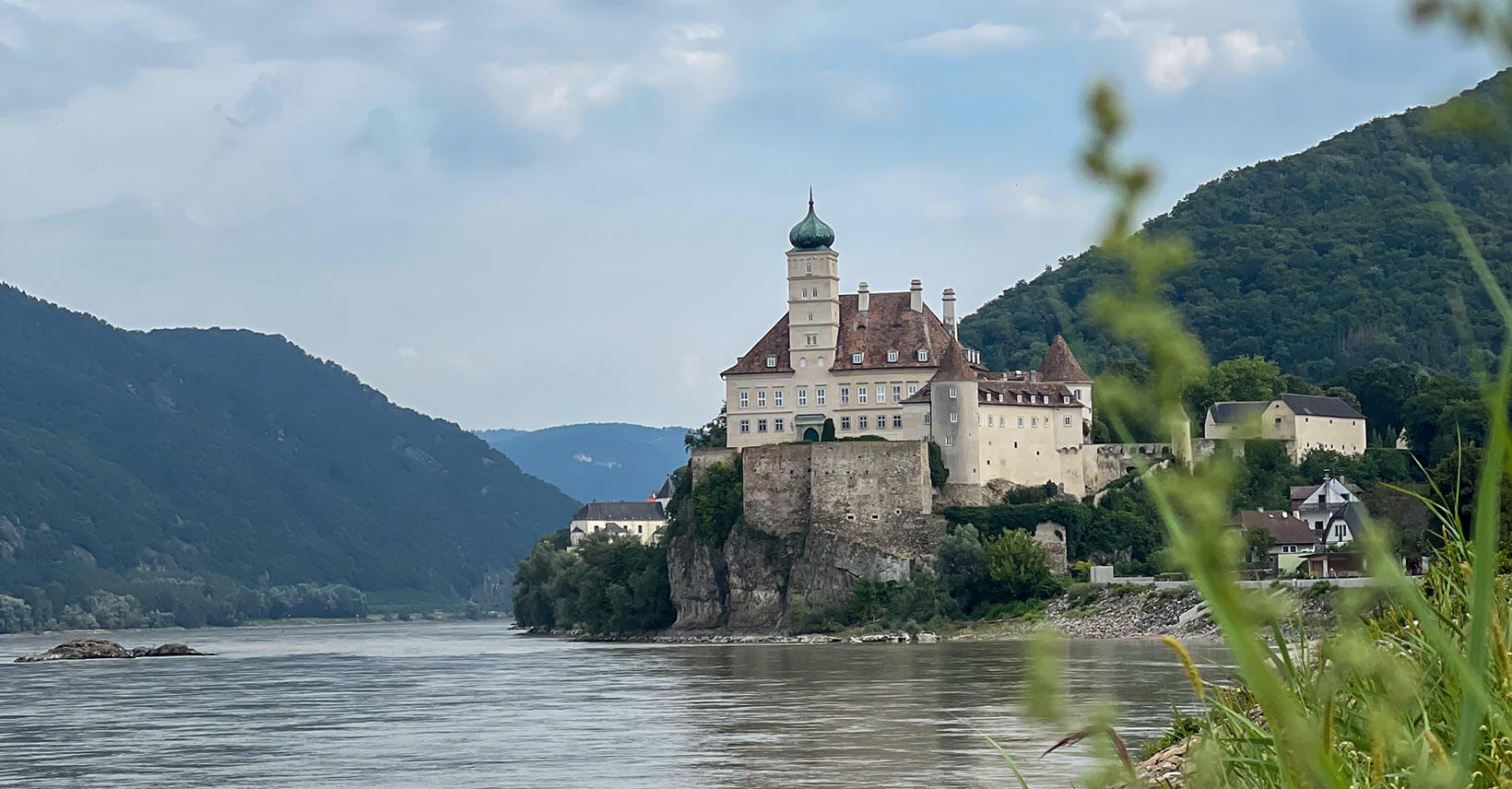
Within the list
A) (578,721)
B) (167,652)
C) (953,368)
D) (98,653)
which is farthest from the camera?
(167,652)

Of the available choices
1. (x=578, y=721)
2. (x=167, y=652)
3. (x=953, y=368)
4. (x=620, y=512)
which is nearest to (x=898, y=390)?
A: (x=953, y=368)

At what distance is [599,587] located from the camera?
86438 mm

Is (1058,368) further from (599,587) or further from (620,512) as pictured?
(620,512)

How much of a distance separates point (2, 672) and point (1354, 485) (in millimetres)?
50285

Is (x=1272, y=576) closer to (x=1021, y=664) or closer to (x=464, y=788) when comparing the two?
(x=1021, y=664)

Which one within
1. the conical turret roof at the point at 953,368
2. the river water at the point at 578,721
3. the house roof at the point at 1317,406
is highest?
the conical turret roof at the point at 953,368

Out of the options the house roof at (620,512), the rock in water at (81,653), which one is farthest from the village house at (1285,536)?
the house roof at (620,512)

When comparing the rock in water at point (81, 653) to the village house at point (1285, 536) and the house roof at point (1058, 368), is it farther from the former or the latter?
the village house at point (1285, 536)

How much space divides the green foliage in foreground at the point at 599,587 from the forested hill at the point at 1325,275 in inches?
1078

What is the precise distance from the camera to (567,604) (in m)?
90.8

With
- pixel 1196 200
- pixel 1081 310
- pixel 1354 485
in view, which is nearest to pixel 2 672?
pixel 1354 485

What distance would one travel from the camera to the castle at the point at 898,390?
75.9m

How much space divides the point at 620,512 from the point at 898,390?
6988 centimetres

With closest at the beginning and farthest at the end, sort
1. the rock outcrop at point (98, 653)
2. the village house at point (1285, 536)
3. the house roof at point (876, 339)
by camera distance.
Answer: the village house at point (1285, 536) → the rock outcrop at point (98, 653) → the house roof at point (876, 339)
